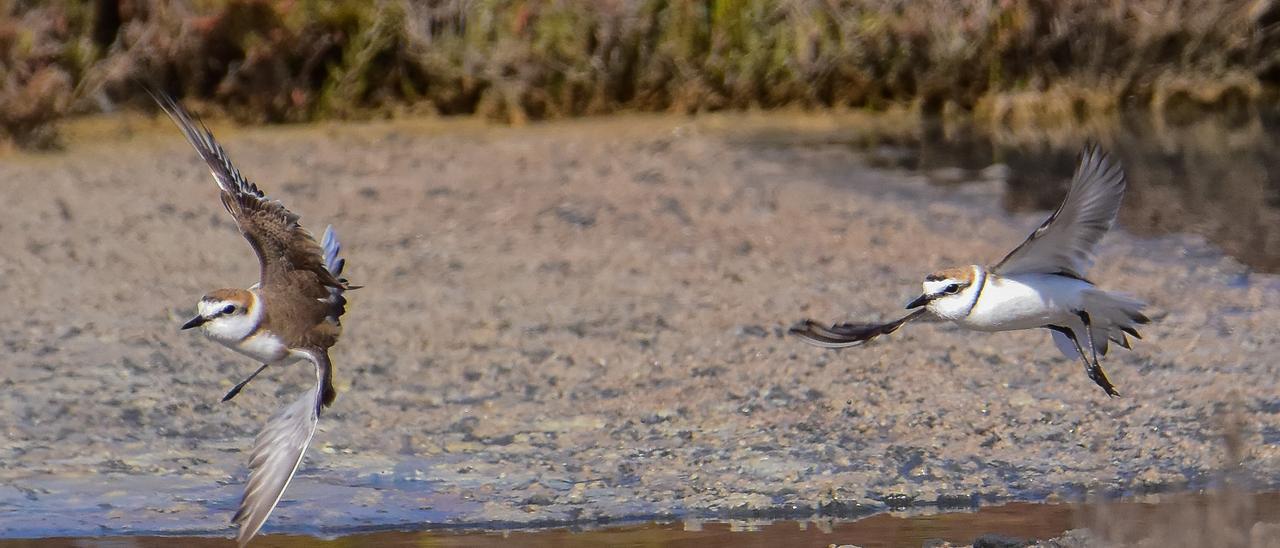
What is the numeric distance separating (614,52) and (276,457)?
27.7 ft

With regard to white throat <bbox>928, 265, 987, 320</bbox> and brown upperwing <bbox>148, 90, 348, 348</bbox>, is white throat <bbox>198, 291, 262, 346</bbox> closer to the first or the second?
brown upperwing <bbox>148, 90, 348, 348</bbox>

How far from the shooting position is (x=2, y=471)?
21.5 feet

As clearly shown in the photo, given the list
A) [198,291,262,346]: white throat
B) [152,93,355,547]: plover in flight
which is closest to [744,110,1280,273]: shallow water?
[152,93,355,547]: plover in flight

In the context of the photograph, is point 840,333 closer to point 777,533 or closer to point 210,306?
point 777,533

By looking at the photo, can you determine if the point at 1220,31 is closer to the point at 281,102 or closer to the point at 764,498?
the point at 281,102

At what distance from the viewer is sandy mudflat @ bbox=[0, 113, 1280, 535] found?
633 centimetres

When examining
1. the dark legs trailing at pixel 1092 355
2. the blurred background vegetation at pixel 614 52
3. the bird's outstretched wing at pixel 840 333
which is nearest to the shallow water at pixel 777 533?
the dark legs trailing at pixel 1092 355

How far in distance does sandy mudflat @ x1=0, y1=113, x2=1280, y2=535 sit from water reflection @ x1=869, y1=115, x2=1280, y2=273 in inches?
14.0

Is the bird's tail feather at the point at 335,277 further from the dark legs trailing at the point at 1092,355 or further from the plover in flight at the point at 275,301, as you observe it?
the dark legs trailing at the point at 1092,355

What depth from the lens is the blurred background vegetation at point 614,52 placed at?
12977 mm

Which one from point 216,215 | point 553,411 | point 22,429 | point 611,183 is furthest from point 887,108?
point 22,429

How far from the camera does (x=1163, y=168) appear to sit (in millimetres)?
11859

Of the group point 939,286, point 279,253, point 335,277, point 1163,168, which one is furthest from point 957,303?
point 1163,168

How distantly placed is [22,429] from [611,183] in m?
4.64
